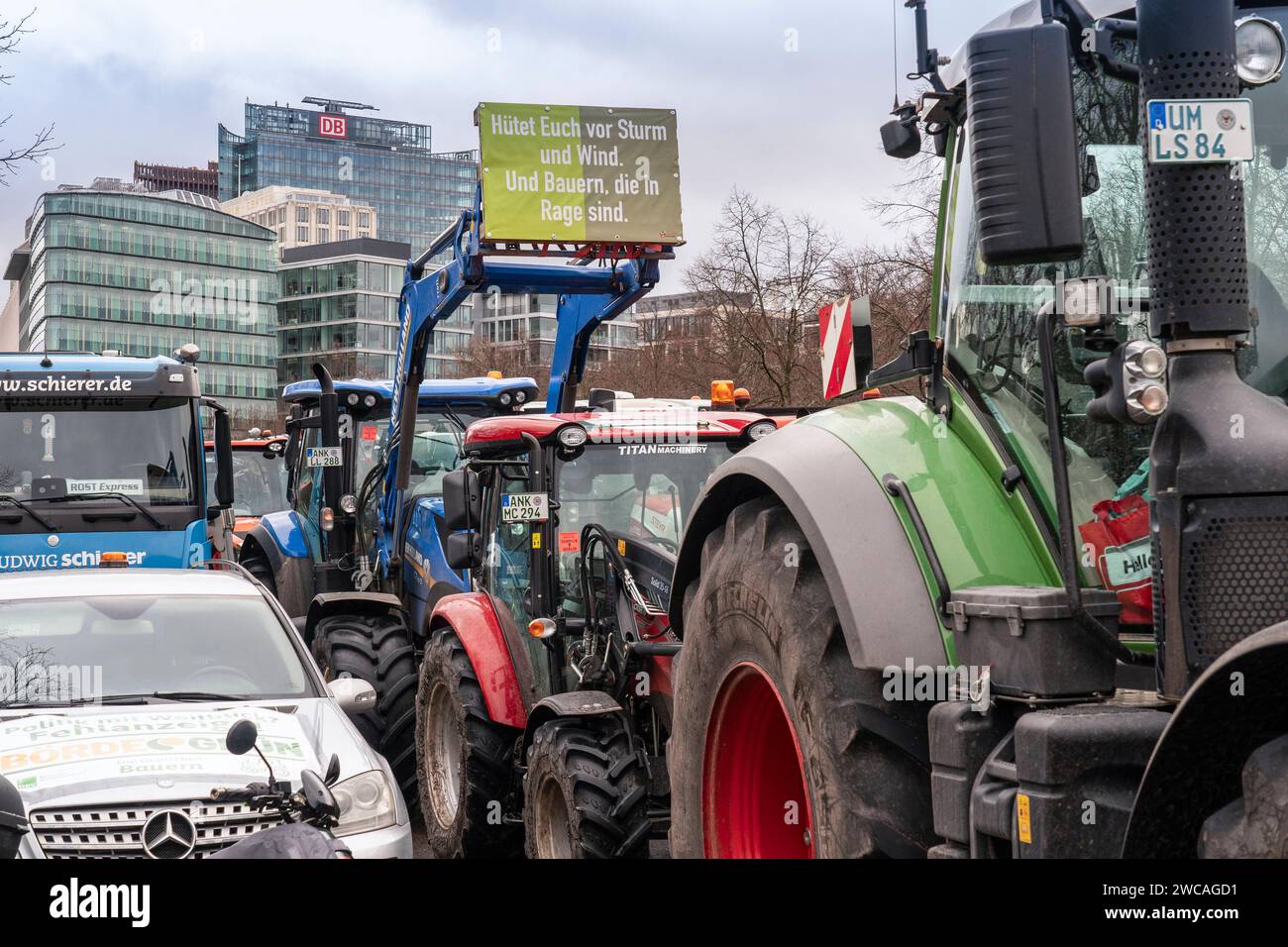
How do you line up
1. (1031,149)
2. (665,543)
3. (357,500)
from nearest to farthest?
(1031,149), (665,543), (357,500)

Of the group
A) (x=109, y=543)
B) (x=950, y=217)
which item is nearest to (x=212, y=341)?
(x=109, y=543)

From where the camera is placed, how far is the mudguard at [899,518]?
3.23 metres

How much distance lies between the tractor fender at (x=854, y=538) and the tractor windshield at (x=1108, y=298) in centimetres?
35

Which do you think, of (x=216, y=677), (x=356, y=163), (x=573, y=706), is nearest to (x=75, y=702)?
(x=216, y=677)

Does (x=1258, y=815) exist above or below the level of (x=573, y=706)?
above

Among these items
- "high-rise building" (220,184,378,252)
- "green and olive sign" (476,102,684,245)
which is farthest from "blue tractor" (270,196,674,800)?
"high-rise building" (220,184,378,252)

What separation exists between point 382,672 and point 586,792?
3354 mm

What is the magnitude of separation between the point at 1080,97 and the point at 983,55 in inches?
21.7

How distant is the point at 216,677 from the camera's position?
589cm

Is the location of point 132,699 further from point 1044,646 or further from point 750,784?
point 1044,646

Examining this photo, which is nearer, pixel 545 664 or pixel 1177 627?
pixel 1177 627

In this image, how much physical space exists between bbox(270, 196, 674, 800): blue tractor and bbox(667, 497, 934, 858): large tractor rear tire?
438 centimetres
